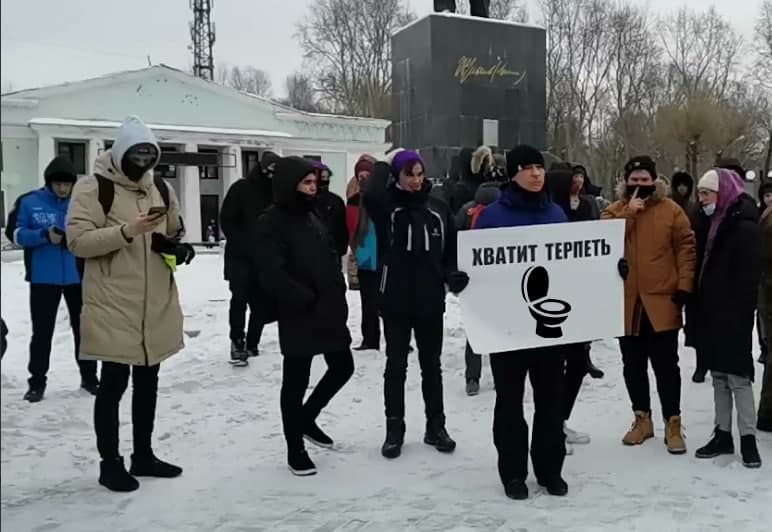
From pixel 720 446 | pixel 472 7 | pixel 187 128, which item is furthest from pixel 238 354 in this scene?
pixel 187 128

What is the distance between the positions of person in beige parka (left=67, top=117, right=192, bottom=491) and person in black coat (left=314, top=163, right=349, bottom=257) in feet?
4.87

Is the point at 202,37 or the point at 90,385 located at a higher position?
the point at 202,37

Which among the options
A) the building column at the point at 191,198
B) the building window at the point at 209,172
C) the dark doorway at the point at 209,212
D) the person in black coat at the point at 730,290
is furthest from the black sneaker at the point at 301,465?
the dark doorway at the point at 209,212

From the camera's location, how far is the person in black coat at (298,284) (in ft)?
15.5

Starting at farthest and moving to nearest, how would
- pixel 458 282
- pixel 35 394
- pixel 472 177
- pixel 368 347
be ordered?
pixel 368 347 → pixel 472 177 → pixel 35 394 → pixel 458 282

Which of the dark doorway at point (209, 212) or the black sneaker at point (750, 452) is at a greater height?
the dark doorway at point (209, 212)

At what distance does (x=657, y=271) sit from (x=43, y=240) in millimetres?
4542

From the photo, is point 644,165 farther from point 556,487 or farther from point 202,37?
point 202,37

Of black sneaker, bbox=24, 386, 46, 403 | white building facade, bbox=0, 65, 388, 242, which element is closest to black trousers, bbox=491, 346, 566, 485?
black sneaker, bbox=24, 386, 46, 403

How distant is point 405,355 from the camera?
5277 mm

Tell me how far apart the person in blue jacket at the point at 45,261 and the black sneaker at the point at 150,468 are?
2061 millimetres

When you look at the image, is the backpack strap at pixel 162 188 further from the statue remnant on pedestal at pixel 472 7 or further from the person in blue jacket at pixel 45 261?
the statue remnant on pedestal at pixel 472 7

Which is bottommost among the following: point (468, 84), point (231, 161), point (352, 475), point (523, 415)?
point (352, 475)

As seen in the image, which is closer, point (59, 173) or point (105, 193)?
point (105, 193)
